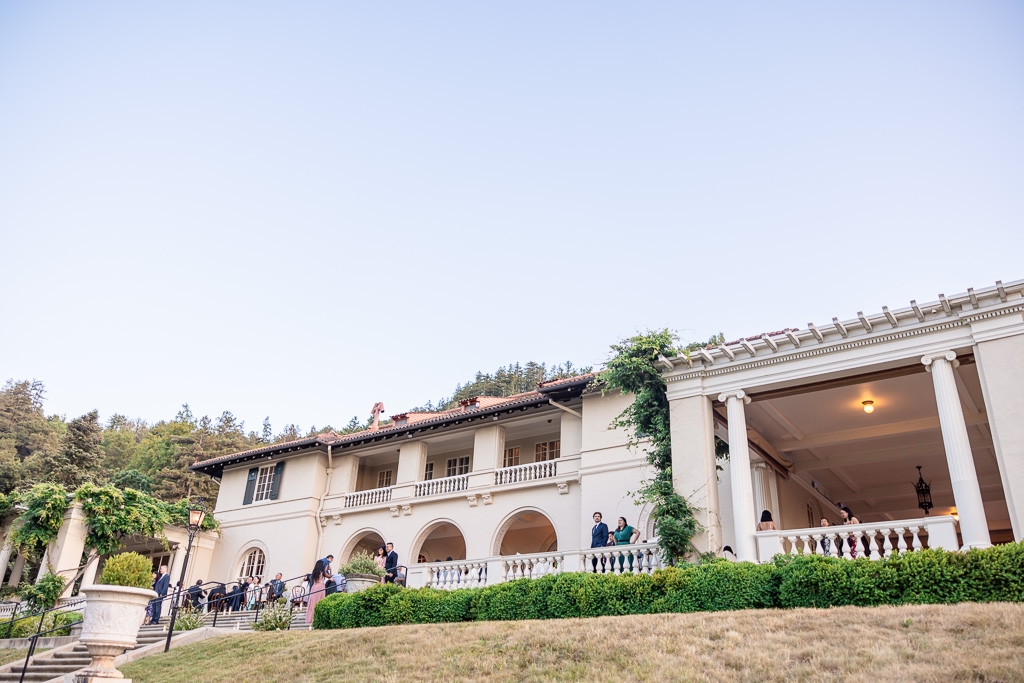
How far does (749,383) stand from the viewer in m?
13.9

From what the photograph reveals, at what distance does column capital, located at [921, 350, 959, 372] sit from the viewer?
12.2 m

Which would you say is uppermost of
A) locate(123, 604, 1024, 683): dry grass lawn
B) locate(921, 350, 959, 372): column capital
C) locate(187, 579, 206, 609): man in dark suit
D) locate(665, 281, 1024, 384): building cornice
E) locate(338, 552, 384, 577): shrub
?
locate(665, 281, 1024, 384): building cornice

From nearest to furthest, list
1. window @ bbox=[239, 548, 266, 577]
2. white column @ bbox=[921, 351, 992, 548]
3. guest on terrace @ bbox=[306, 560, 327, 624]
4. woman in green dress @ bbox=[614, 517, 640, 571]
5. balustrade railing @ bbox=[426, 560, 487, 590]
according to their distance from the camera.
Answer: white column @ bbox=[921, 351, 992, 548], woman in green dress @ bbox=[614, 517, 640, 571], balustrade railing @ bbox=[426, 560, 487, 590], guest on terrace @ bbox=[306, 560, 327, 624], window @ bbox=[239, 548, 266, 577]

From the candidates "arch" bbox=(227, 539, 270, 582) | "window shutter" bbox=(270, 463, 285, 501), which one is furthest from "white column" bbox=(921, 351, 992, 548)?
"arch" bbox=(227, 539, 270, 582)

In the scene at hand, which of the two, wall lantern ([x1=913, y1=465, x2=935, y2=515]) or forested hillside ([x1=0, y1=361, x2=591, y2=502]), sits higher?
forested hillside ([x1=0, y1=361, x2=591, y2=502])

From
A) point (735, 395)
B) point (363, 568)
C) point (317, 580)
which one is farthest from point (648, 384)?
point (317, 580)

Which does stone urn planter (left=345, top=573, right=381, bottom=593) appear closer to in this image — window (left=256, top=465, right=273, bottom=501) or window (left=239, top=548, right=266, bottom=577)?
window (left=239, top=548, right=266, bottom=577)

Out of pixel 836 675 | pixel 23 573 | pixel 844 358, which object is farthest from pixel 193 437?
pixel 836 675

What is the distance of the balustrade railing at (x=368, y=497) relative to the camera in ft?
80.8

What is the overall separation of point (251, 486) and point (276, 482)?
4.49ft

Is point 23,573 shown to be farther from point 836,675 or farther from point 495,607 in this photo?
point 836,675

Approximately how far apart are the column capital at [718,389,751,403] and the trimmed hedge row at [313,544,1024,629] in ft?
11.2

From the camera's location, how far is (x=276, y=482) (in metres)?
26.3

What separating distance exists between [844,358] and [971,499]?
302cm
